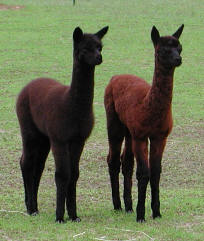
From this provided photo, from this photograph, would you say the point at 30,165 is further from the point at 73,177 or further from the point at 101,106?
the point at 101,106

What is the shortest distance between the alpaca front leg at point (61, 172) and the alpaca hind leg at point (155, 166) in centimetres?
95

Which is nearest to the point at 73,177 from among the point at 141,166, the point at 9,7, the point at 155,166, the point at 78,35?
the point at 141,166

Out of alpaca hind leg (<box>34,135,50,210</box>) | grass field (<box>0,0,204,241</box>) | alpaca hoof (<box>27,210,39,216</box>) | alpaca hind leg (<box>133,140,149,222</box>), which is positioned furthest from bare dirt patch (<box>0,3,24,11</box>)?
alpaca hind leg (<box>133,140,149,222</box>)

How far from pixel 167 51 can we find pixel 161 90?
42cm

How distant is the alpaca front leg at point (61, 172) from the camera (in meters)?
8.05

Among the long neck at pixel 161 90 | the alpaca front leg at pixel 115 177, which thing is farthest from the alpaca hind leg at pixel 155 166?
the alpaca front leg at pixel 115 177

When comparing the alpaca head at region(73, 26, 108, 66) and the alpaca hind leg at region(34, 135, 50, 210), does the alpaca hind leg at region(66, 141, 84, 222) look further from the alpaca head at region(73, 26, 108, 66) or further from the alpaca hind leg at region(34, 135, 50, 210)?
the alpaca head at region(73, 26, 108, 66)

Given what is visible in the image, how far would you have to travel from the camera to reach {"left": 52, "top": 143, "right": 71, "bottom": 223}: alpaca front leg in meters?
8.05

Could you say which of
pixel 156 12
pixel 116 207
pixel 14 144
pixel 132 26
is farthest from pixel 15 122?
pixel 156 12

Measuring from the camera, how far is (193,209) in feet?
28.9

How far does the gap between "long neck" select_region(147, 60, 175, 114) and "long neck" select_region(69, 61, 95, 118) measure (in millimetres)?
661

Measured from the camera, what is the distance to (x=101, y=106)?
16.6 metres

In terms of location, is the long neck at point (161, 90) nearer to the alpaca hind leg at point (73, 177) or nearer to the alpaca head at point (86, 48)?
the alpaca head at point (86, 48)

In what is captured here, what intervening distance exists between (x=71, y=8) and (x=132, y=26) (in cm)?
451
